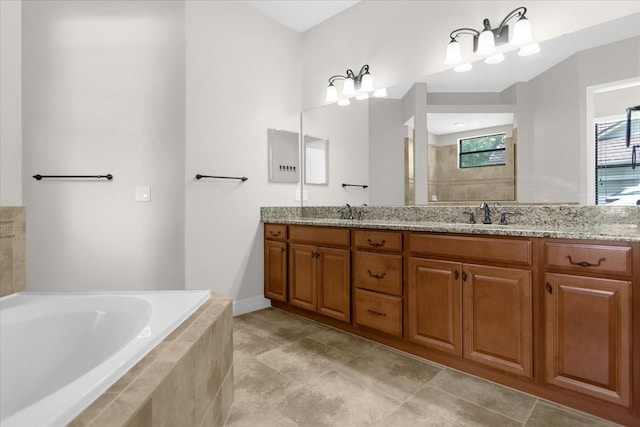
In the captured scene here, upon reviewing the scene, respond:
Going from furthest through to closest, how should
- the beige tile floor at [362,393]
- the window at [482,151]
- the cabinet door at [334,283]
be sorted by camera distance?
the cabinet door at [334,283] < the window at [482,151] < the beige tile floor at [362,393]

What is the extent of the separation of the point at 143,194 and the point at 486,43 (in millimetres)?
2700

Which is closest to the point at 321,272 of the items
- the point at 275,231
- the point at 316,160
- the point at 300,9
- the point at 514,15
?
the point at 275,231

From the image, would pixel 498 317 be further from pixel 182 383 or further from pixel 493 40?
pixel 493 40

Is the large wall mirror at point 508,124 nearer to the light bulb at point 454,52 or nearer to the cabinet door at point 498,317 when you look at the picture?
the light bulb at point 454,52

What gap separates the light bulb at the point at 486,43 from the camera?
82.7 inches

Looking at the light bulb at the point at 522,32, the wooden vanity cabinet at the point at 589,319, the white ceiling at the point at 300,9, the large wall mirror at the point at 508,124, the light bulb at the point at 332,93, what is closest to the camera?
the wooden vanity cabinet at the point at 589,319

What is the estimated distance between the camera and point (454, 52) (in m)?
2.26

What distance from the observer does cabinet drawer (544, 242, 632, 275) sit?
4.42ft

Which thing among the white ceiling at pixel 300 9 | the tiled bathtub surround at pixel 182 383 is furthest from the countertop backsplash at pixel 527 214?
the white ceiling at pixel 300 9

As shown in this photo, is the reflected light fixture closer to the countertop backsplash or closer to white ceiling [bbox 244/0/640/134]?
white ceiling [bbox 244/0/640/134]

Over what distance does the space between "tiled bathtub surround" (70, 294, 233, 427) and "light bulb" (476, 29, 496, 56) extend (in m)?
2.22

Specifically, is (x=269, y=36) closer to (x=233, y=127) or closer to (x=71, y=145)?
(x=233, y=127)

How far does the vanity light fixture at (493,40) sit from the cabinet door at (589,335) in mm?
1462

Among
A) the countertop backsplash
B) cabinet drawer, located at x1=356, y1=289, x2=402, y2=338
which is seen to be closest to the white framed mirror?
the countertop backsplash
